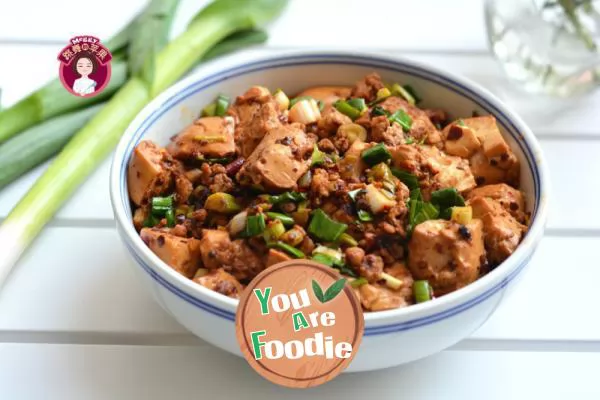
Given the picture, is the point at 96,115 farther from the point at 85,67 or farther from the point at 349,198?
the point at 349,198

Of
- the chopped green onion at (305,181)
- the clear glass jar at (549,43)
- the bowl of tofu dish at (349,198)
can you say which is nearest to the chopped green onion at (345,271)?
the bowl of tofu dish at (349,198)

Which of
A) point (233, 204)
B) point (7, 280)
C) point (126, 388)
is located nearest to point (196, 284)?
point (233, 204)

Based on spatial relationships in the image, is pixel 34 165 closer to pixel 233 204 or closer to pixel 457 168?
pixel 233 204

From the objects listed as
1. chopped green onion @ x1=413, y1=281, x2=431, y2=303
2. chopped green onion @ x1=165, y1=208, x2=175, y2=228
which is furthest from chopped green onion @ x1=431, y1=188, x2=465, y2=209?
chopped green onion @ x1=165, y1=208, x2=175, y2=228

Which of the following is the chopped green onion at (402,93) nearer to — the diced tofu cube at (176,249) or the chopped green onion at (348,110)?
the chopped green onion at (348,110)

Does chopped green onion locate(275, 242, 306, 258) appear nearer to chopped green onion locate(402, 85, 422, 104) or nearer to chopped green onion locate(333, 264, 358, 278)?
chopped green onion locate(333, 264, 358, 278)
